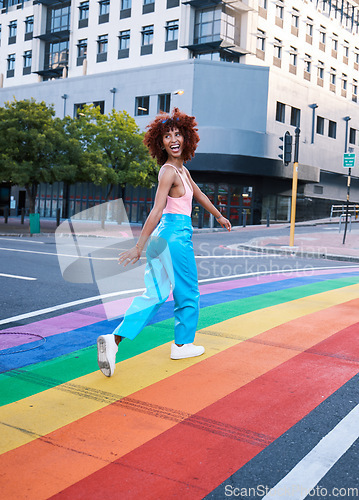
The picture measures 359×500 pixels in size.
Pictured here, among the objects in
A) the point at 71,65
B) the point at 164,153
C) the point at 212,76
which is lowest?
the point at 164,153

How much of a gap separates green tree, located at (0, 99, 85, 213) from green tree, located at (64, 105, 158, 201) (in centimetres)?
184

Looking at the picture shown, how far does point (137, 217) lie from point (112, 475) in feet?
119

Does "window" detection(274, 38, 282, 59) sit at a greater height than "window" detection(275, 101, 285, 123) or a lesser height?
greater

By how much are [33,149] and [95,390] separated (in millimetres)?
23484

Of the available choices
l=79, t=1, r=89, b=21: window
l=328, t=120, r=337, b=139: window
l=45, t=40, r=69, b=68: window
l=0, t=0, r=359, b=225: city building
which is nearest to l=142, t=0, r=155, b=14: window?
l=0, t=0, r=359, b=225: city building

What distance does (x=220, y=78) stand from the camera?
35.0 metres

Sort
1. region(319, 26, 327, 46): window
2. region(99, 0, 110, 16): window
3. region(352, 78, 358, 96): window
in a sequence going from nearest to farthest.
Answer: region(99, 0, 110, 16): window < region(319, 26, 327, 46): window < region(352, 78, 358, 96): window

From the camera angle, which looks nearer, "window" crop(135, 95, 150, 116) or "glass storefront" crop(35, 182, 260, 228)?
"glass storefront" crop(35, 182, 260, 228)

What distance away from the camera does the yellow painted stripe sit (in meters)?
3.12

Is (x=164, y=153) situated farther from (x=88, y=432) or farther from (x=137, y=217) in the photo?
(x=137, y=217)

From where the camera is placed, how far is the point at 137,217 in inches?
1523

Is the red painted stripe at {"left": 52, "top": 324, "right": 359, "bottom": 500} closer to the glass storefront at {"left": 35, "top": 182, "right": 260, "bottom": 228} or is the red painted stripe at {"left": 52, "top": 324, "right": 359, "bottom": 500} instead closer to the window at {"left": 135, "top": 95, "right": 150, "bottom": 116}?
the glass storefront at {"left": 35, "top": 182, "right": 260, "bottom": 228}

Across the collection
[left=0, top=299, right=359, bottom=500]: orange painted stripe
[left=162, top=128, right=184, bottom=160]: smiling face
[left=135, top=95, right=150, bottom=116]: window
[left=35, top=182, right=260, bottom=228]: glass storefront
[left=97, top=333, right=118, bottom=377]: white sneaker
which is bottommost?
[left=0, top=299, right=359, bottom=500]: orange painted stripe

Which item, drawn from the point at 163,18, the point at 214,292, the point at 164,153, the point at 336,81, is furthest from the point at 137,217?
the point at 164,153
